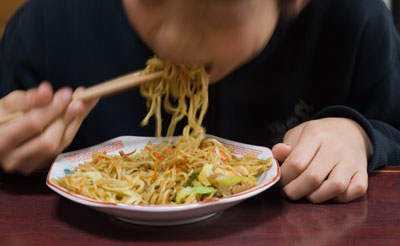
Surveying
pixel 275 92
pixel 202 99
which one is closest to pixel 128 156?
pixel 202 99

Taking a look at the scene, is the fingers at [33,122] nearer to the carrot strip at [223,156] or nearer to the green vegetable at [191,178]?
the green vegetable at [191,178]

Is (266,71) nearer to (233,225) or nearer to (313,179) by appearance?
(313,179)

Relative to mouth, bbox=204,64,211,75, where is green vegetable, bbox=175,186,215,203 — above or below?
below

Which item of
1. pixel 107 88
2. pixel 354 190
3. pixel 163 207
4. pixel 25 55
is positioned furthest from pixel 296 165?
pixel 25 55

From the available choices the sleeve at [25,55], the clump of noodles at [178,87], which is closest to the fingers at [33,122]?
the clump of noodles at [178,87]

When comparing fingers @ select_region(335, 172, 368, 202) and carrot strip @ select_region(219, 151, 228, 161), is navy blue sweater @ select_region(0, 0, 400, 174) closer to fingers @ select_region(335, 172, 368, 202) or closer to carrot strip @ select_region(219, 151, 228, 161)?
carrot strip @ select_region(219, 151, 228, 161)

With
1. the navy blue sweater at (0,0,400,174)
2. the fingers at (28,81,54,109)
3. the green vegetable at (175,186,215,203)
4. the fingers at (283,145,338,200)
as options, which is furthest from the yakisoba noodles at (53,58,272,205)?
the navy blue sweater at (0,0,400,174)
